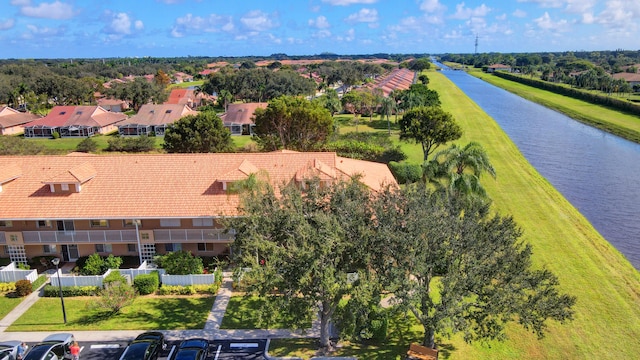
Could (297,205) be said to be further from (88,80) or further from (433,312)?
(88,80)

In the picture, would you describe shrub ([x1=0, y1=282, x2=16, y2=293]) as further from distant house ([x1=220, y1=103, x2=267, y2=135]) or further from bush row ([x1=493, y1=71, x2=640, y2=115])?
bush row ([x1=493, y1=71, x2=640, y2=115])

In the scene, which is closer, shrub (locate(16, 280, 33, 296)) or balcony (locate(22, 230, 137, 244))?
shrub (locate(16, 280, 33, 296))

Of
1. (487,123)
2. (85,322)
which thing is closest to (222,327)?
(85,322)

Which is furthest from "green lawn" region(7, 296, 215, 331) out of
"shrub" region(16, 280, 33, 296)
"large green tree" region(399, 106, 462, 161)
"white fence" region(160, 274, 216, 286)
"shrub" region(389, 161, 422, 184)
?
"large green tree" region(399, 106, 462, 161)

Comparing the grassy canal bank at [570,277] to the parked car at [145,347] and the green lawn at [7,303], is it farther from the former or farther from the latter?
the green lawn at [7,303]

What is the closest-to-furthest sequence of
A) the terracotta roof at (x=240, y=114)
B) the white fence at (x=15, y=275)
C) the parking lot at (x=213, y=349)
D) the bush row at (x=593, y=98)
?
the parking lot at (x=213, y=349), the white fence at (x=15, y=275), the terracotta roof at (x=240, y=114), the bush row at (x=593, y=98)

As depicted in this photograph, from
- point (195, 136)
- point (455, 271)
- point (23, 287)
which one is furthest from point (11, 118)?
point (455, 271)

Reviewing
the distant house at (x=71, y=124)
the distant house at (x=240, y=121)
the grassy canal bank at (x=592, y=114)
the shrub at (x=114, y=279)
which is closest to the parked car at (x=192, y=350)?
the shrub at (x=114, y=279)
